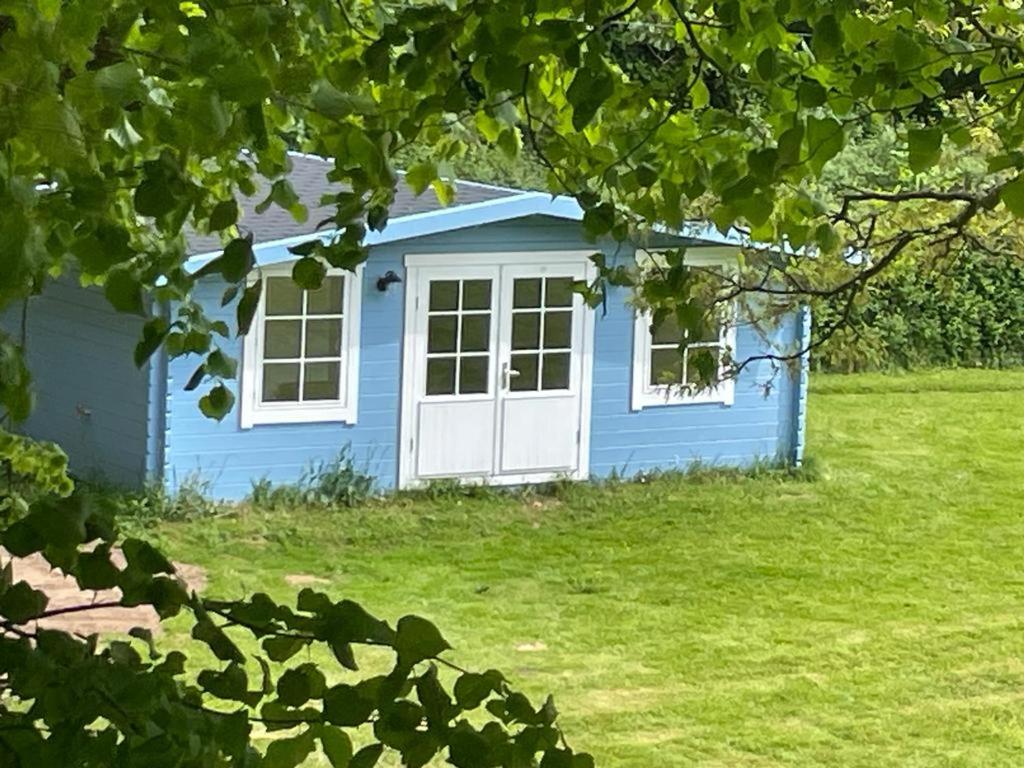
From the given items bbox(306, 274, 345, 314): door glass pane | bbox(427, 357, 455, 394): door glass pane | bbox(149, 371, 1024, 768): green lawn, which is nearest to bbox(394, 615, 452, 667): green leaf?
bbox(149, 371, 1024, 768): green lawn

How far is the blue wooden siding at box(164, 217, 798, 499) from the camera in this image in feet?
34.1

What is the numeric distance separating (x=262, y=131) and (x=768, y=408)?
11534 millimetres

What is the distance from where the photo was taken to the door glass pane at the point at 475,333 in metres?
11.2

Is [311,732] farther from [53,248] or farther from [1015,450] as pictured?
[1015,450]

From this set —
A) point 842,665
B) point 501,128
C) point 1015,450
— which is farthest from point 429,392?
point 501,128

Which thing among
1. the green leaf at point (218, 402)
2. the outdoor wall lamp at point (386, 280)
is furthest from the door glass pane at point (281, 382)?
the green leaf at point (218, 402)

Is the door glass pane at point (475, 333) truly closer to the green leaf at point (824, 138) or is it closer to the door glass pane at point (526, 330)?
the door glass pane at point (526, 330)

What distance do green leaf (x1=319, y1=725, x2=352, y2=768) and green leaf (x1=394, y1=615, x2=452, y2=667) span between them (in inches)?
2.2

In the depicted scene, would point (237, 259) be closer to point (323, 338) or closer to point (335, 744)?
point (335, 744)

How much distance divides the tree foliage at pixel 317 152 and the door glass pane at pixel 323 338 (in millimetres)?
8615

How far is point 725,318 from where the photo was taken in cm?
638

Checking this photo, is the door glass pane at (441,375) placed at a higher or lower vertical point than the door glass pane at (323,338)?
lower

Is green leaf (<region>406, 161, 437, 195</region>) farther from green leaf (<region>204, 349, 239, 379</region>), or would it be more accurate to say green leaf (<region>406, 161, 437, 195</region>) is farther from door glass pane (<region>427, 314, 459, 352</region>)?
door glass pane (<region>427, 314, 459, 352</region>)

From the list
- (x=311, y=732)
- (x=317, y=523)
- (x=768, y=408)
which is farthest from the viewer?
(x=768, y=408)
